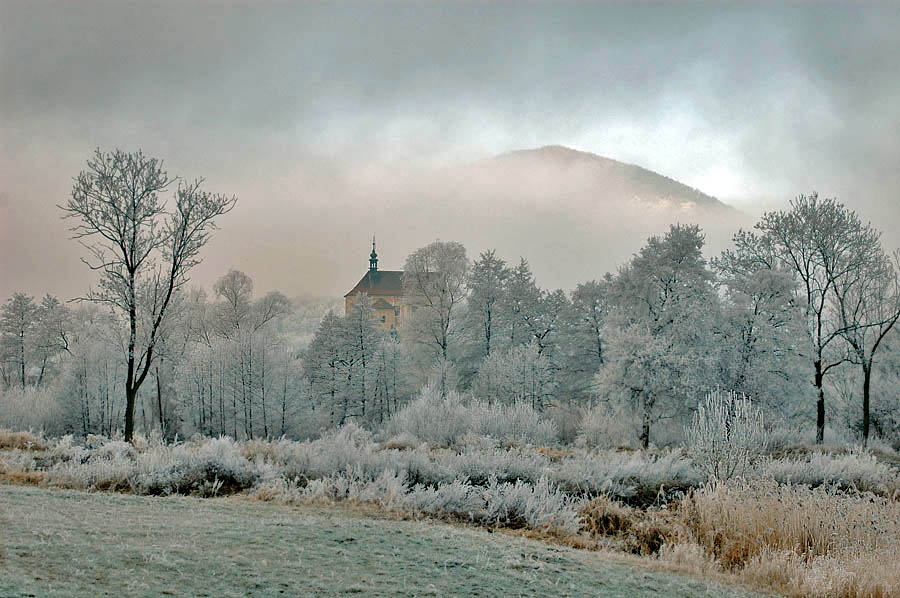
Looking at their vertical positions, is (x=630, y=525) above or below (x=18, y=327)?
below

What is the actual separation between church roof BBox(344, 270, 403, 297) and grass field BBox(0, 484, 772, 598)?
56.2m

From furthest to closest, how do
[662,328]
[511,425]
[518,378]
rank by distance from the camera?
1. [518,378]
2. [662,328]
3. [511,425]

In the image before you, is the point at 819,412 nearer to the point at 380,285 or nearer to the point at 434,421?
the point at 434,421

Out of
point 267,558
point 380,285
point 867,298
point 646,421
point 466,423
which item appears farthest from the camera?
point 380,285

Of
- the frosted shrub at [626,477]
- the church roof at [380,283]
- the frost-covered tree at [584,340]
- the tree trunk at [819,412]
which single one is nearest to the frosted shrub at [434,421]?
the frosted shrub at [626,477]

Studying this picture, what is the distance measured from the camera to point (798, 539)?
7.16 meters

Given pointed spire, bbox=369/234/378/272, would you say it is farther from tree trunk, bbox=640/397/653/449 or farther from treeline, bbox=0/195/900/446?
tree trunk, bbox=640/397/653/449

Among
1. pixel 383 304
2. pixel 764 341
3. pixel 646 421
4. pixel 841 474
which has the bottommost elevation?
pixel 646 421

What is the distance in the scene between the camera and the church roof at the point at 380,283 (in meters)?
63.0

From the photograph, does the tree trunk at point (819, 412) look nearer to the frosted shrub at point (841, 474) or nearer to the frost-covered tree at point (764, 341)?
the frost-covered tree at point (764, 341)

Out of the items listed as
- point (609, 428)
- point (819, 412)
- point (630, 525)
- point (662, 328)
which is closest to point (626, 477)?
point (630, 525)

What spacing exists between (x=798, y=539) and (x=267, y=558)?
6.04 meters

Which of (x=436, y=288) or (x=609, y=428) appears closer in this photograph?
(x=609, y=428)

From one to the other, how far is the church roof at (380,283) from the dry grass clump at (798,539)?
2168 inches
